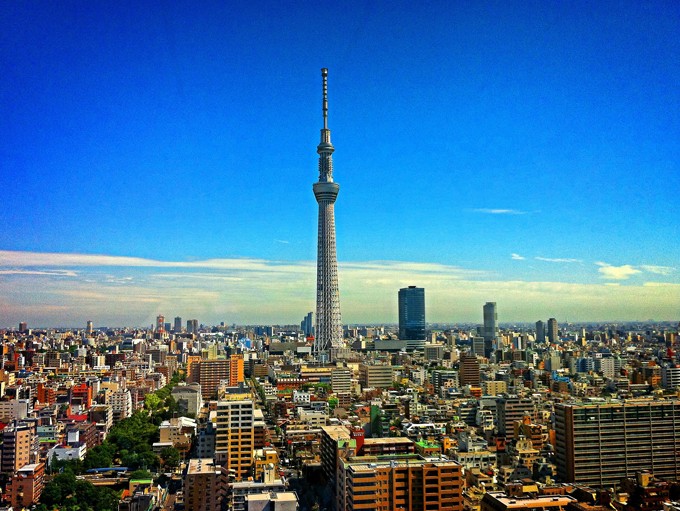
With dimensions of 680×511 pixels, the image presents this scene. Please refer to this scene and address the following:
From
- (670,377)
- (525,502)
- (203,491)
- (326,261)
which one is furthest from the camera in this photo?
(326,261)

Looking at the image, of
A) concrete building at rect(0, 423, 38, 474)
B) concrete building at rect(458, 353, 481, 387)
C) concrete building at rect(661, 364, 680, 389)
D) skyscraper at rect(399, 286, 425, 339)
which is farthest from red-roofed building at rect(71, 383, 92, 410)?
skyscraper at rect(399, 286, 425, 339)

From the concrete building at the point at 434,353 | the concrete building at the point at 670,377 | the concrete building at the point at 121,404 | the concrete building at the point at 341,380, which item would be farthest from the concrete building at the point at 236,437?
the concrete building at the point at 434,353

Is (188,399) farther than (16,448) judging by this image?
Yes

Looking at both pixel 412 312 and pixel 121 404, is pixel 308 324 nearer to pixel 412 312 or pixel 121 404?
pixel 412 312

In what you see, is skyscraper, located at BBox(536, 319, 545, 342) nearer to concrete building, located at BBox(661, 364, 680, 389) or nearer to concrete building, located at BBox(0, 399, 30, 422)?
concrete building, located at BBox(661, 364, 680, 389)

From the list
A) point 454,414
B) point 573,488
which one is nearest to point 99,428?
point 454,414

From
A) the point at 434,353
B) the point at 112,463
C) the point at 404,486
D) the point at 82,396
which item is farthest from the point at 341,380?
the point at 404,486

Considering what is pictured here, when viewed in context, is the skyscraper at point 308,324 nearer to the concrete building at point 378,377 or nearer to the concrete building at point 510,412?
the concrete building at point 378,377
